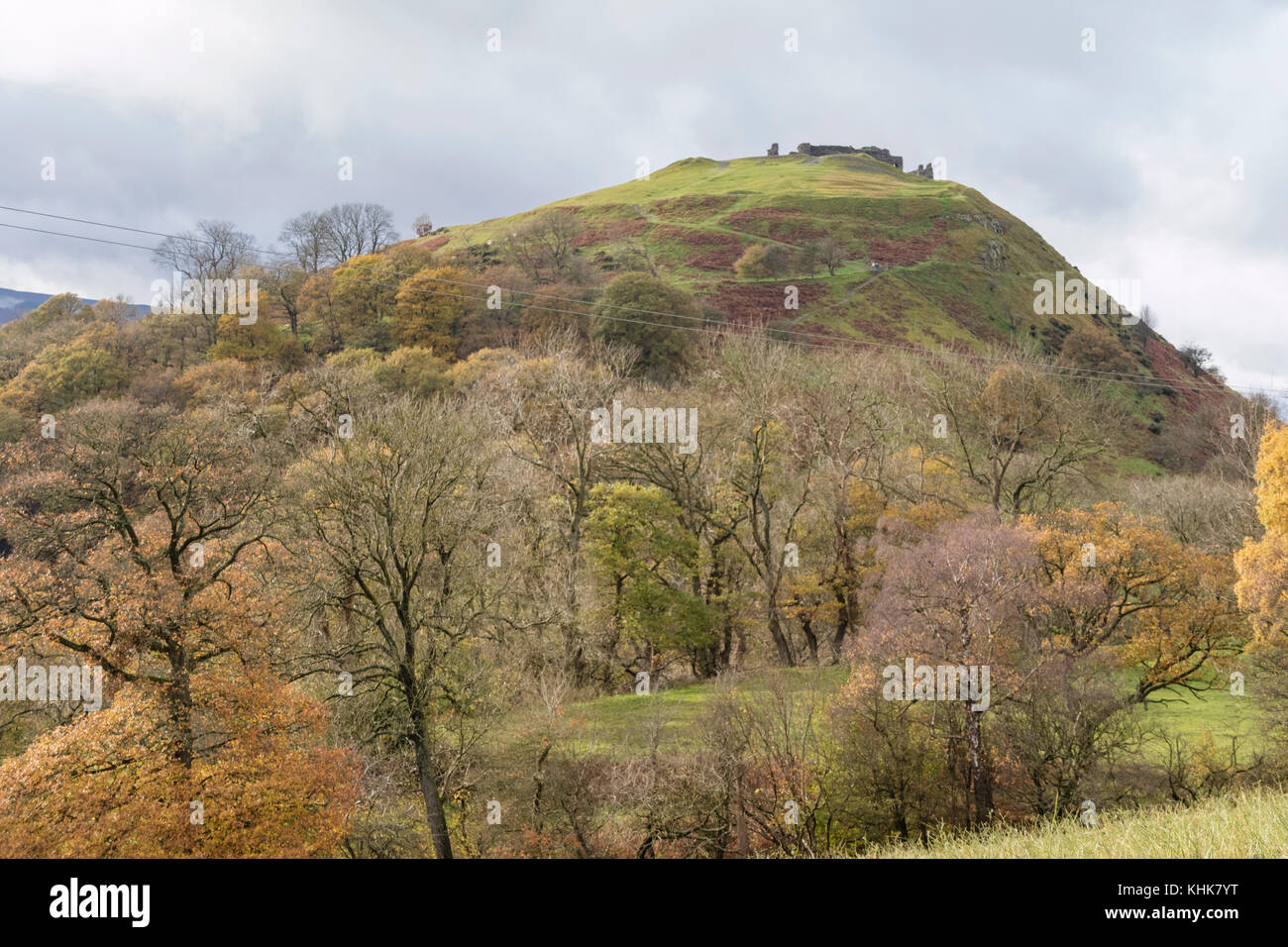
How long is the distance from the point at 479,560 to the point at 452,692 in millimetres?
8369

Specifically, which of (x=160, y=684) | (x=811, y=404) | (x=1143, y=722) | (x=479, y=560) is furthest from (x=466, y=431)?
(x=1143, y=722)

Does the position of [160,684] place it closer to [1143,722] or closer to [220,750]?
[220,750]

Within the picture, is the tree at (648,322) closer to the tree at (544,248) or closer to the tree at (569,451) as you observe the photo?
the tree at (544,248)

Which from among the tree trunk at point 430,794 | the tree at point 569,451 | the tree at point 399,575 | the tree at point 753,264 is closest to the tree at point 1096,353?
the tree at point 753,264

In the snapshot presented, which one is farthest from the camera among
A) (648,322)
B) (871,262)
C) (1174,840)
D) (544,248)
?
(871,262)

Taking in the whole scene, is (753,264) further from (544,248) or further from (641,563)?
(641,563)

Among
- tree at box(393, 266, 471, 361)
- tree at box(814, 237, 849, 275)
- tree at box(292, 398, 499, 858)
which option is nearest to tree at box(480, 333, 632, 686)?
tree at box(292, 398, 499, 858)

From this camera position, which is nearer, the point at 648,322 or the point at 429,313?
the point at 648,322

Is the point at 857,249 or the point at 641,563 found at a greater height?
the point at 857,249

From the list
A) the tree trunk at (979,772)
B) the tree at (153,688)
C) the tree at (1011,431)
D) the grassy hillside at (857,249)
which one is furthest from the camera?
the grassy hillside at (857,249)

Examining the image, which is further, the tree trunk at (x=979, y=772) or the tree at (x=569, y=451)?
the tree at (x=569, y=451)

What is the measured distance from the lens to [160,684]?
18859mm

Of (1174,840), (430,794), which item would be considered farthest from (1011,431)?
(1174,840)

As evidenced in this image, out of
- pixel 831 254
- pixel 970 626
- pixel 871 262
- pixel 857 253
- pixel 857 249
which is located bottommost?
pixel 970 626
